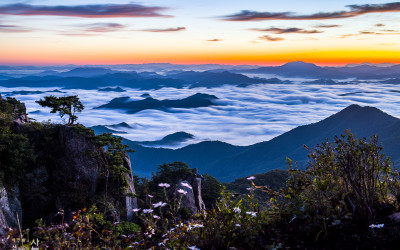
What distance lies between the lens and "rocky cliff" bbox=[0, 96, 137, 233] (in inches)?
771

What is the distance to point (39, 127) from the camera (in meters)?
22.1

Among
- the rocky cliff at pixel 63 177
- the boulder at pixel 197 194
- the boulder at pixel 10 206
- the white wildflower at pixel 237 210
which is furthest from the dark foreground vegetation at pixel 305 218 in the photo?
the boulder at pixel 197 194

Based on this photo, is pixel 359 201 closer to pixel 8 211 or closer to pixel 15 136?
pixel 8 211

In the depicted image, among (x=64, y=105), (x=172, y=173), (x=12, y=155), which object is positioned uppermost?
(x=64, y=105)

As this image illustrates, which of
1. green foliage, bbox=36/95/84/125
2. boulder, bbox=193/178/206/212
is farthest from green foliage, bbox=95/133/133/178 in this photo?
boulder, bbox=193/178/206/212

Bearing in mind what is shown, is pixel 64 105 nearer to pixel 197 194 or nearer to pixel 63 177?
pixel 63 177

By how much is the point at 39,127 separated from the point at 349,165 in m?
22.0

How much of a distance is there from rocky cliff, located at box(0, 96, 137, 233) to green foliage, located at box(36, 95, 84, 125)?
158 cm

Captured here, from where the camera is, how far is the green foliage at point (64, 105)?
2392 cm

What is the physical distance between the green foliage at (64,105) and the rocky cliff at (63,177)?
5.20 ft

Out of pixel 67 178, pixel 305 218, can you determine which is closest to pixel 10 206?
pixel 67 178

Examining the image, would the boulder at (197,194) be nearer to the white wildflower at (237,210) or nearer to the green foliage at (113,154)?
the green foliage at (113,154)

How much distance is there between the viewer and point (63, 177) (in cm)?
2105

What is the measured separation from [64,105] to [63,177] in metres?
6.29
